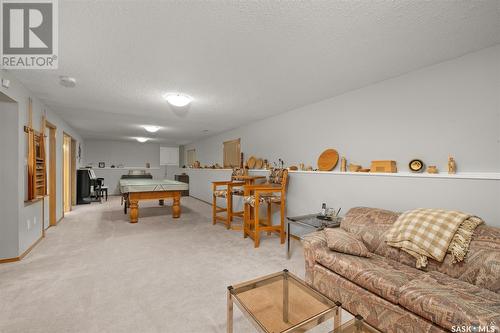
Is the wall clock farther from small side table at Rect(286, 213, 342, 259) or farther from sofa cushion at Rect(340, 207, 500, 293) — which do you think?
small side table at Rect(286, 213, 342, 259)

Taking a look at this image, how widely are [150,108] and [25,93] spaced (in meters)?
1.64

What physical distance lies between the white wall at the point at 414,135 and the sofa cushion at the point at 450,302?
2.71 ft

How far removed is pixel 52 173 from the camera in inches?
168

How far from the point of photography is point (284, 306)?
59.8 inches

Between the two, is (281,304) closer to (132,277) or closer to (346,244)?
(346,244)

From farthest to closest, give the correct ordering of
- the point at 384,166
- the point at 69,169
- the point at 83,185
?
the point at 83,185
the point at 69,169
the point at 384,166

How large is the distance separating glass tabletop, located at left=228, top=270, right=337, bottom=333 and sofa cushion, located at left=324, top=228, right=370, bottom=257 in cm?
59

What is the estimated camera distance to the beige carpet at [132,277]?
1.71 m

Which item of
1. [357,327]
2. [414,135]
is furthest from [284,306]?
[414,135]

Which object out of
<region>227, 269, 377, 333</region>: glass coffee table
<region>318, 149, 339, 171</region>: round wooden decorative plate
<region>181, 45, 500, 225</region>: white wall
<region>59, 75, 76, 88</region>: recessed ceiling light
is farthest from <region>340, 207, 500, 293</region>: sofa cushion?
<region>59, 75, 76, 88</region>: recessed ceiling light

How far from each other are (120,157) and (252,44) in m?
9.59

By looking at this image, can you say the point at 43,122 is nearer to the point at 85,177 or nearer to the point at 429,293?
the point at 85,177

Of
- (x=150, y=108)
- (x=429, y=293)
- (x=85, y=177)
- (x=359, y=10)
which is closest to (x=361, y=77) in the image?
(x=359, y=10)

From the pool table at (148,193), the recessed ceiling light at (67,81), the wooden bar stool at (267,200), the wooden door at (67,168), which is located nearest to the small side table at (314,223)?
the wooden bar stool at (267,200)
